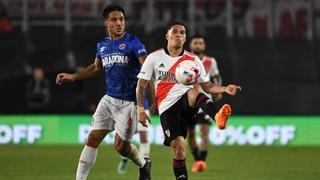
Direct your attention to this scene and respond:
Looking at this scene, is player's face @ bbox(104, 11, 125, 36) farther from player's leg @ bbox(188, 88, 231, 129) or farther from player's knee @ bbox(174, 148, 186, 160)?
player's knee @ bbox(174, 148, 186, 160)

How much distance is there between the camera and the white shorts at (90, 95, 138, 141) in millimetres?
10531

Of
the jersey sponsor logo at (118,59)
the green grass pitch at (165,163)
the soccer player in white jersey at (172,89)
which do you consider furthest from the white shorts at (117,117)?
the green grass pitch at (165,163)

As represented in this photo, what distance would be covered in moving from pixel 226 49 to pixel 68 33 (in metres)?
4.13

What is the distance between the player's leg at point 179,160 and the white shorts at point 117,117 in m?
0.87

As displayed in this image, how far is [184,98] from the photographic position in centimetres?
1002

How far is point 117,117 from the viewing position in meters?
10.6

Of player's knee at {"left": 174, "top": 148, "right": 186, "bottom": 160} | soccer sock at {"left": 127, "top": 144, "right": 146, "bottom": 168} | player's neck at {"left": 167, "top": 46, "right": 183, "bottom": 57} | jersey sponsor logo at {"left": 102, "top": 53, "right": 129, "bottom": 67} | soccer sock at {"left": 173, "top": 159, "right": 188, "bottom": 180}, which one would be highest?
player's neck at {"left": 167, "top": 46, "right": 183, "bottom": 57}

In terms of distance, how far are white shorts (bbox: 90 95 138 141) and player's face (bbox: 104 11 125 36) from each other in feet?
2.58

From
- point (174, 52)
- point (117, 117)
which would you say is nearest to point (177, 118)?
point (174, 52)

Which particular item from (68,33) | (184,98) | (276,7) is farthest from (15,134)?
(184,98)

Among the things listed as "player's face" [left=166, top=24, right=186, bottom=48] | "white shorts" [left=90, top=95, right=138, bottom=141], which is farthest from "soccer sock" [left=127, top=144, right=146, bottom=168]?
"player's face" [left=166, top=24, right=186, bottom=48]

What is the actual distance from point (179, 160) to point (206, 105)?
0.69 meters

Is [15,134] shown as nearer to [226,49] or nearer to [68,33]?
[68,33]

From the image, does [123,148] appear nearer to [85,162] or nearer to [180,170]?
[85,162]
